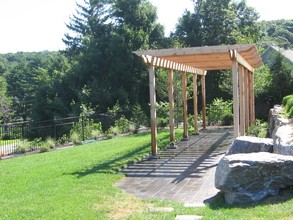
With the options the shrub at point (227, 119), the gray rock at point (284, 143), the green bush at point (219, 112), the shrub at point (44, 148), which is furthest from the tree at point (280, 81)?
the gray rock at point (284, 143)

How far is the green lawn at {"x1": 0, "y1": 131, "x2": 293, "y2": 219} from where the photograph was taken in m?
4.92

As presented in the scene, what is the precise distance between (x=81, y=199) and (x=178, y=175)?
8.66ft

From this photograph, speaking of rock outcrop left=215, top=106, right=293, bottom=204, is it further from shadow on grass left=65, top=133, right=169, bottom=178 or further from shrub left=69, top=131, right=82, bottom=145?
shrub left=69, top=131, right=82, bottom=145

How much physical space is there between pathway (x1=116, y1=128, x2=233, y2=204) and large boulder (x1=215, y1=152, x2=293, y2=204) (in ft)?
2.08

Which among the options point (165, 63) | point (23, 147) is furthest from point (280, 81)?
point (23, 147)

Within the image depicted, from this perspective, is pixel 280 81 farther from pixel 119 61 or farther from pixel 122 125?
pixel 119 61

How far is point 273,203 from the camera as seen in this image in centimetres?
510

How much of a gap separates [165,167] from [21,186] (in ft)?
10.8

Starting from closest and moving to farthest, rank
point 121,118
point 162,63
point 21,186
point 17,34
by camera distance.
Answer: point 21,186 < point 162,63 < point 121,118 < point 17,34

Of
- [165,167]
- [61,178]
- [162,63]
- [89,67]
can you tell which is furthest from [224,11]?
[61,178]

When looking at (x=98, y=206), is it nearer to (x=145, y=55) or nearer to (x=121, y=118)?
(x=145, y=55)

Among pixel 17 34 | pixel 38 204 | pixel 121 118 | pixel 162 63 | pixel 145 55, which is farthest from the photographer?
pixel 17 34

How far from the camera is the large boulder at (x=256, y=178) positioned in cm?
533

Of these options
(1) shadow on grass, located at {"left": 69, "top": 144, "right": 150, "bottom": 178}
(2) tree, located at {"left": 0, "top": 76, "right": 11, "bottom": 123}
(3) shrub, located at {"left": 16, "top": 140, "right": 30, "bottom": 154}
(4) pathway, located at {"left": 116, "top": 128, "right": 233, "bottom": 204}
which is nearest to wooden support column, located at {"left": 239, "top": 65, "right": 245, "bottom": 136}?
(4) pathway, located at {"left": 116, "top": 128, "right": 233, "bottom": 204}
